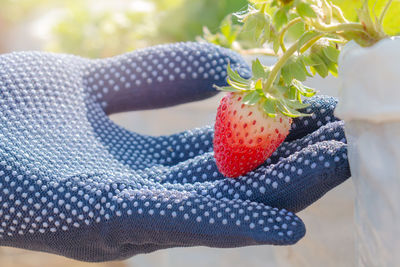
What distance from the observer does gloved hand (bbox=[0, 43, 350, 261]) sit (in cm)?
36

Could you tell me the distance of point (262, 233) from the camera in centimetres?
34

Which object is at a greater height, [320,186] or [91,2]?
[91,2]

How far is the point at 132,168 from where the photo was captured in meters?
0.46

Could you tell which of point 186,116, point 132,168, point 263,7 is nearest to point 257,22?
point 263,7

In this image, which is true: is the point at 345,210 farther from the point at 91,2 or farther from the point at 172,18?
the point at 91,2

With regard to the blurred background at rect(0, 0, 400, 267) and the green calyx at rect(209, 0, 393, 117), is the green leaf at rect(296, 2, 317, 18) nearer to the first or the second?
the green calyx at rect(209, 0, 393, 117)

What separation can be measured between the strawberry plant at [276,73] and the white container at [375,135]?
19 millimetres

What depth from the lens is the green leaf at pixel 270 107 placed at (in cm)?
35

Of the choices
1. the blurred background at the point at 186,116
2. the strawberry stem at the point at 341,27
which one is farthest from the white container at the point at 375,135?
the blurred background at the point at 186,116

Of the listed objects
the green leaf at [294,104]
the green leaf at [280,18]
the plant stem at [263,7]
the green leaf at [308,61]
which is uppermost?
the plant stem at [263,7]

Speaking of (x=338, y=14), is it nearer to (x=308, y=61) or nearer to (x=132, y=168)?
(x=308, y=61)

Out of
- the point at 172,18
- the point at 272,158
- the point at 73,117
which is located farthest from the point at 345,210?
the point at 172,18

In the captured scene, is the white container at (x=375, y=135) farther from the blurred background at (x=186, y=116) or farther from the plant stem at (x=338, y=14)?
the blurred background at (x=186, y=116)

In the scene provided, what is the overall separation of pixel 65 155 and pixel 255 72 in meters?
0.18
